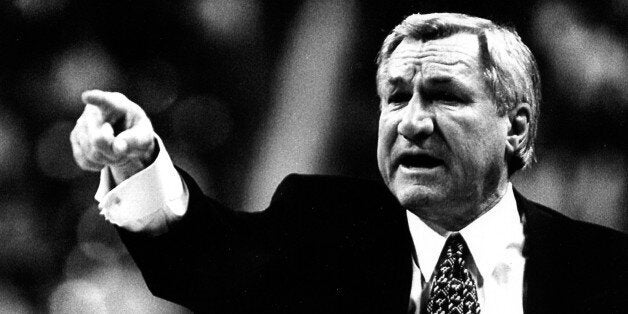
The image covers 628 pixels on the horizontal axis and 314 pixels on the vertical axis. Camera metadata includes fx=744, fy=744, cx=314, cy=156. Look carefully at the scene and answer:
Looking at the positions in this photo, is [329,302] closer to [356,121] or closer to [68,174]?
[356,121]

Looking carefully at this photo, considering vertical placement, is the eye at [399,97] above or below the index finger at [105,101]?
below

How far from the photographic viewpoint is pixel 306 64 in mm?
1001

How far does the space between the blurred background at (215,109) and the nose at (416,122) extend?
0.15 meters

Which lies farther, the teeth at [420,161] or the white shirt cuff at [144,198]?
the teeth at [420,161]

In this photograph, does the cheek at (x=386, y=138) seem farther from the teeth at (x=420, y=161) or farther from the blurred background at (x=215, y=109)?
the blurred background at (x=215, y=109)

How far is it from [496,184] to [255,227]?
29 centimetres

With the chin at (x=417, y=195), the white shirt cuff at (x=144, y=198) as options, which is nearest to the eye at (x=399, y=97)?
the chin at (x=417, y=195)

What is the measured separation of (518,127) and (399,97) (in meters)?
0.17

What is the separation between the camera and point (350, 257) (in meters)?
0.88

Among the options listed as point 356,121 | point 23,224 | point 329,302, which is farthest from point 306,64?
point 23,224

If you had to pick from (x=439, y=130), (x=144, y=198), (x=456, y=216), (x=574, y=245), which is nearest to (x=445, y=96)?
(x=439, y=130)

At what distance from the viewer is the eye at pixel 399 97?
0.85m

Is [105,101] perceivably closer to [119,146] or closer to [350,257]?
[119,146]

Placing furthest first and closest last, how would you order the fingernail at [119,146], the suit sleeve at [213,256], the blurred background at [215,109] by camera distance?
the blurred background at [215,109], the suit sleeve at [213,256], the fingernail at [119,146]
